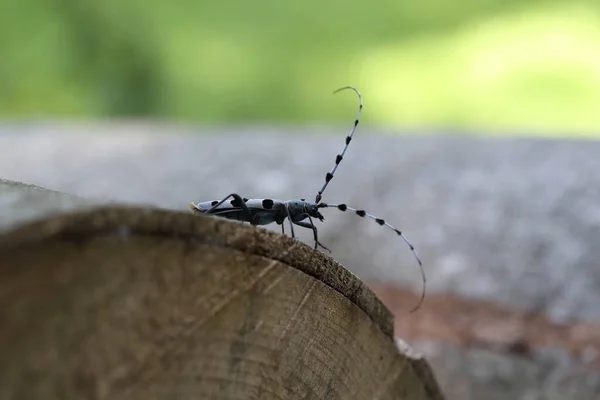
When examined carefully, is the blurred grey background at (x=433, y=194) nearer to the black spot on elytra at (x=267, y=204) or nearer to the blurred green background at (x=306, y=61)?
the black spot on elytra at (x=267, y=204)

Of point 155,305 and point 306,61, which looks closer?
point 155,305

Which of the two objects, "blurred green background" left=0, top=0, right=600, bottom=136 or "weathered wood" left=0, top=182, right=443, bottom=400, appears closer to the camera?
"weathered wood" left=0, top=182, right=443, bottom=400

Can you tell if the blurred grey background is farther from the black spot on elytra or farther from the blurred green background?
the blurred green background

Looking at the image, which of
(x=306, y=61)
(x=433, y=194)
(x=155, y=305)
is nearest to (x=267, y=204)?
(x=155, y=305)

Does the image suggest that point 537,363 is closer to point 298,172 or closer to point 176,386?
point 298,172

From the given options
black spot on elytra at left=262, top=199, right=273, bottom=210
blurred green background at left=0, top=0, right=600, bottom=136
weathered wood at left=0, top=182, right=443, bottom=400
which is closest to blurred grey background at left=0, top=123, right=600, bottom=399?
black spot on elytra at left=262, top=199, right=273, bottom=210

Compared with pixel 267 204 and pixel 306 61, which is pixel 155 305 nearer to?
pixel 267 204
